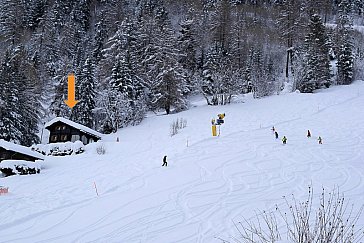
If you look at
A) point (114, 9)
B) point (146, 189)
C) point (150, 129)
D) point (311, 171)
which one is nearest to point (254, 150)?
Answer: point (311, 171)

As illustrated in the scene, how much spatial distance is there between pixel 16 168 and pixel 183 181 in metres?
10.5

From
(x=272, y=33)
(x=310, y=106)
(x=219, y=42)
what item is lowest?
(x=310, y=106)

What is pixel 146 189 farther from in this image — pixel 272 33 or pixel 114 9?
pixel 114 9

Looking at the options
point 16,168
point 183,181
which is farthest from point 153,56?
point 183,181

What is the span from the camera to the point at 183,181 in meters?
12.9

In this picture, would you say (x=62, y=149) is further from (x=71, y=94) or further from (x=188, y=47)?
(x=188, y=47)

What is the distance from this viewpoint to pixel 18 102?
30.4 m

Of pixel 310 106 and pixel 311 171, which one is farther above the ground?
pixel 310 106

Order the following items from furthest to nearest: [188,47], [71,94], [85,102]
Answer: [188,47]
[85,102]
[71,94]

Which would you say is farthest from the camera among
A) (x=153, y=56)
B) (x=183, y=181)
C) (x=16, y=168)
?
(x=153, y=56)

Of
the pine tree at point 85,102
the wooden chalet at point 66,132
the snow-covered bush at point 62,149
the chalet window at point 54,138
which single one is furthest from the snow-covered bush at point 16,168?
Result: the pine tree at point 85,102

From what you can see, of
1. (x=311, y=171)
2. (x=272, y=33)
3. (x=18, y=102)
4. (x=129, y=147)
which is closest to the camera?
(x=311, y=171)

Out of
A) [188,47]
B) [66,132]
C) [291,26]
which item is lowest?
[66,132]

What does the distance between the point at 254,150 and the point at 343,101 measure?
20.1 m
